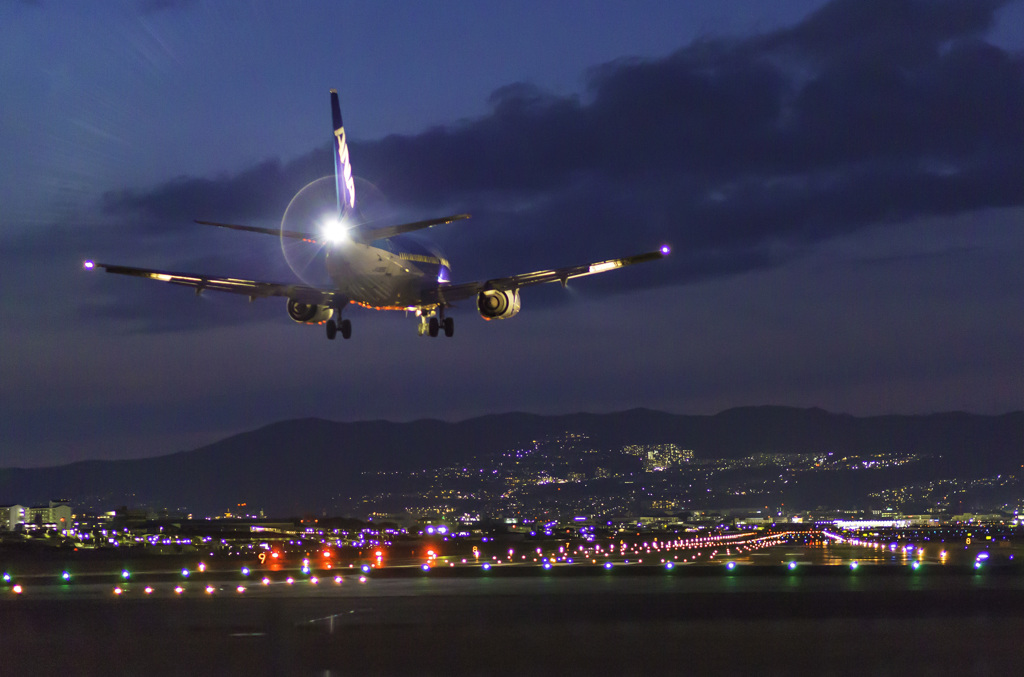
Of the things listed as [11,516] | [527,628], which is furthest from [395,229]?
[11,516]

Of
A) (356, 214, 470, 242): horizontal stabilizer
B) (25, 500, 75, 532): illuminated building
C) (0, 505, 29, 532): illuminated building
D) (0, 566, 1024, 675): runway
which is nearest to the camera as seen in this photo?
(0, 566, 1024, 675): runway

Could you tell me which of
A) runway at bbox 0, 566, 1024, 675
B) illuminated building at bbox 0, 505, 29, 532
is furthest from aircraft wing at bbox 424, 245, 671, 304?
illuminated building at bbox 0, 505, 29, 532

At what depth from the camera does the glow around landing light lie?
5581cm

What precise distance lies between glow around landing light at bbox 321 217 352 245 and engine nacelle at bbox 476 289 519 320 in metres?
7.53

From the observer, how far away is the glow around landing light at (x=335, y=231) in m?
55.8

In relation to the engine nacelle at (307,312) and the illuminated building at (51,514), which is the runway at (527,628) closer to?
the engine nacelle at (307,312)

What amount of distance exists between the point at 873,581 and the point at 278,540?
193ft

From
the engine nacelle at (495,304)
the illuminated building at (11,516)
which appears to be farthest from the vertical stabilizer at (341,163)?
the illuminated building at (11,516)

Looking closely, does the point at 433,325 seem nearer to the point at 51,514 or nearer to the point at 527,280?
the point at 527,280

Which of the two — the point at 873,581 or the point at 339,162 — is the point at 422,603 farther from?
the point at 339,162

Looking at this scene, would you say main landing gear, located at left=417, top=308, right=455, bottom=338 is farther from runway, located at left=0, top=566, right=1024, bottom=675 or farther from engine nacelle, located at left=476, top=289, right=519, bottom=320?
runway, located at left=0, top=566, right=1024, bottom=675

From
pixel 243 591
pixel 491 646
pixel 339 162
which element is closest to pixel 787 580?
pixel 243 591

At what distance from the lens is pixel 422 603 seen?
3206 centimetres

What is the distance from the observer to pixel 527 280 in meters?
58.1
